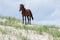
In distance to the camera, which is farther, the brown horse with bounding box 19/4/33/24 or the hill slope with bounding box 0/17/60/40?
the brown horse with bounding box 19/4/33/24

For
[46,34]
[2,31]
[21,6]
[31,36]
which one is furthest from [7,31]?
[21,6]

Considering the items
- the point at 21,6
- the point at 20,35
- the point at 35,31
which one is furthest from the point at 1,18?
the point at 20,35

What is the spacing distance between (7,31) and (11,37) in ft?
2.11

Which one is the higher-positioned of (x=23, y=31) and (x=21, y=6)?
(x=21, y=6)

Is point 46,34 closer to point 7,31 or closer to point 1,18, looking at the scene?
point 7,31

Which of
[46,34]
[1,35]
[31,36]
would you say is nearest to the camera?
[1,35]

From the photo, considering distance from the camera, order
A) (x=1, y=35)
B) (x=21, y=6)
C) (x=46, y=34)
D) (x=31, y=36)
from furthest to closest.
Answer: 1. (x=21, y=6)
2. (x=46, y=34)
3. (x=31, y=36)
4. (x=1, y=35)

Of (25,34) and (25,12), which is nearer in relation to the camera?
(25,34)

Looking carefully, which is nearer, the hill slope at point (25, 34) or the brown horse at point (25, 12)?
the hill slope at point (25, 34)

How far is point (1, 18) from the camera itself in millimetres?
17844

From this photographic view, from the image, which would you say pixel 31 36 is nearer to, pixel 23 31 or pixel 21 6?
pixel 23 31

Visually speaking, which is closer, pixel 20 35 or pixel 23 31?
pixel 20 35

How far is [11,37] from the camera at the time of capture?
10945 millimetres

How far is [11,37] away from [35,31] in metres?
1.96
